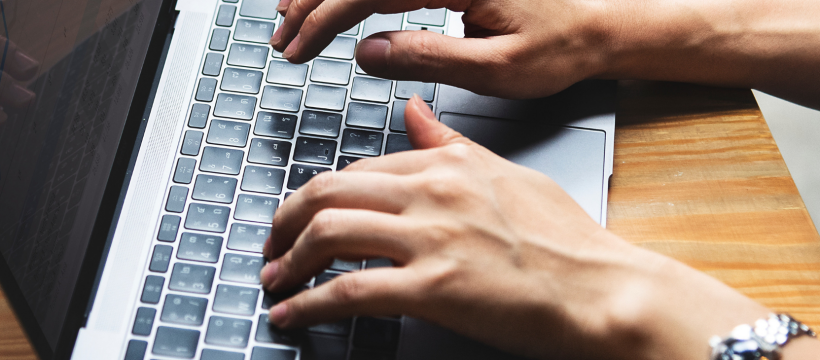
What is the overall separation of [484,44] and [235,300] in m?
0.36

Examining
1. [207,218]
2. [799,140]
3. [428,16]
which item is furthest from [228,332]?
[799,140]

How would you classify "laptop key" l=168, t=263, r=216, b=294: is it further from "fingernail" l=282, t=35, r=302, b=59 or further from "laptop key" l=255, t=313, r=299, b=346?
"fingernail" l=282, t=35, r=302, b=59

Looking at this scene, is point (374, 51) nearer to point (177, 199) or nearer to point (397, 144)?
point (397, 144)

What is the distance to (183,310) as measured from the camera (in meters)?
0.50

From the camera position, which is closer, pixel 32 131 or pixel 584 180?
pixel 32 131

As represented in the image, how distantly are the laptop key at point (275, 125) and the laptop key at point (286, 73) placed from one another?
47 mm

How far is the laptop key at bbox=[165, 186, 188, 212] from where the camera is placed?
551mm

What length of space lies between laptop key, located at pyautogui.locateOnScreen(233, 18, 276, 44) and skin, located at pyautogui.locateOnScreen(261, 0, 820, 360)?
95 mm

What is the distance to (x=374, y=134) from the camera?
1.98 ft

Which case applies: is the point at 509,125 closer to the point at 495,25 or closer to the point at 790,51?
the point at 495,25

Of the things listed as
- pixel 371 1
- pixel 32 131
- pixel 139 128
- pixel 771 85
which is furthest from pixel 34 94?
pixel 771 85

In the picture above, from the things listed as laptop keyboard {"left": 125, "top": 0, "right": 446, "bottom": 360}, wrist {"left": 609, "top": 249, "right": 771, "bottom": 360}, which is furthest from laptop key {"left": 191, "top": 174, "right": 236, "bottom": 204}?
wrist {"left": 609, "top": 249, "right": 771, "bottom": 360}

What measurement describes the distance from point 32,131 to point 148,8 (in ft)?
0.78

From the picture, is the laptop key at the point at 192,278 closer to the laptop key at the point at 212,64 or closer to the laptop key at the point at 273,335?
the laptop key at the point at 273,335
